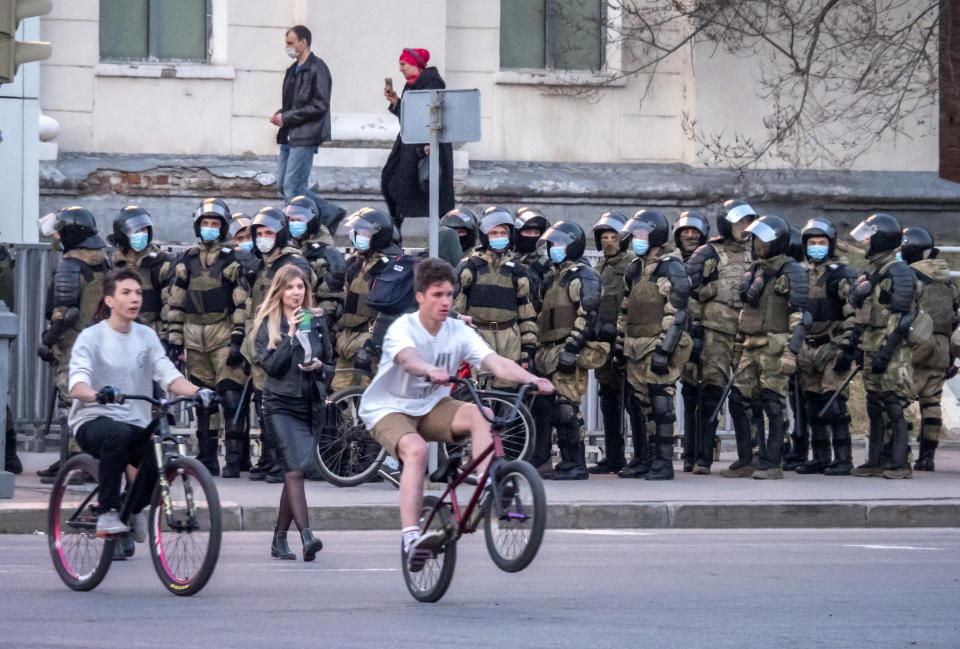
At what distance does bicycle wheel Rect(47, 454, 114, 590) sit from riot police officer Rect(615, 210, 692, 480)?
6.32 metres

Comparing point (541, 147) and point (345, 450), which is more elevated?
point (541, 147)

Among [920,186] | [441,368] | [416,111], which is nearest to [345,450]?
[416,111]

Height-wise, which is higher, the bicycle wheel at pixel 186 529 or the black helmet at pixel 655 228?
the black helmet at pixel 655 228

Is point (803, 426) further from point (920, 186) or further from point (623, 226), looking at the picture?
point (920, 186)

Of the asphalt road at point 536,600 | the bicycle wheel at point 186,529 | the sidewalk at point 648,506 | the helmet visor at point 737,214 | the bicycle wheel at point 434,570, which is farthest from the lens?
the helmet visor at point 737,214

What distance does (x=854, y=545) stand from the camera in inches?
490

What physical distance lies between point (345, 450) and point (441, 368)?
5.80 meters


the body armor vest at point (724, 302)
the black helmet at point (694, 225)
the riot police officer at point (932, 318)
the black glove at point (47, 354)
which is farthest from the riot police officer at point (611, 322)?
the black glove at point (47, 354)

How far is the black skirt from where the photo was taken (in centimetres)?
1119

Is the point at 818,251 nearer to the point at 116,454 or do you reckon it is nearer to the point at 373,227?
the point at 373,227

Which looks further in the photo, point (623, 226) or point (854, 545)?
point (623, 226)

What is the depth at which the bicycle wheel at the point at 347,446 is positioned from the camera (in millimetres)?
14883

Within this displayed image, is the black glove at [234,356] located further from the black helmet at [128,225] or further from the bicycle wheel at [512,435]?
the bicycle wheel at [512,435]

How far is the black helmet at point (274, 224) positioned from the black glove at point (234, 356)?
2.58 ft
